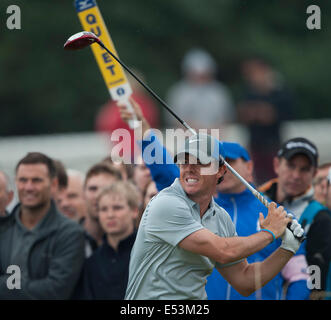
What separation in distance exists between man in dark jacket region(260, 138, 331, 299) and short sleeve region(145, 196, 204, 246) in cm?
161

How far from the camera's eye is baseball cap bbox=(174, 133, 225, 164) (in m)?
5.04

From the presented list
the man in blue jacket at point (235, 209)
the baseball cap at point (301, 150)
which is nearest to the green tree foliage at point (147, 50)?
the baseball cap at point (301, 150)

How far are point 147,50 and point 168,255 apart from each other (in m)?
15.6

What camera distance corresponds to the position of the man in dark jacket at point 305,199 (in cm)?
641

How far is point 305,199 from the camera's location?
659 centimetres

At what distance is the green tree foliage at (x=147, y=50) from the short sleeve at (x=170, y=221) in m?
12.8

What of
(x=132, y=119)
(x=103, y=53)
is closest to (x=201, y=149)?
(x=132, y=119)

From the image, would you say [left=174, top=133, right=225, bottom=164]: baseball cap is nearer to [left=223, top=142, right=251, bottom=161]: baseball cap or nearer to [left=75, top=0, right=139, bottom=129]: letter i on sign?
[left=223, top=142, right=251, bottom=161]: baseball cap

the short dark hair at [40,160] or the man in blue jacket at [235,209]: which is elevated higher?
the short dark hair at [40,160]

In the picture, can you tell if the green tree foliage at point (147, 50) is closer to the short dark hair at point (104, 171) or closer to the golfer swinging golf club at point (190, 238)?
the short dark hair at point (104, 171)

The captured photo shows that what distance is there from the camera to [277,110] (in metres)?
13.3
